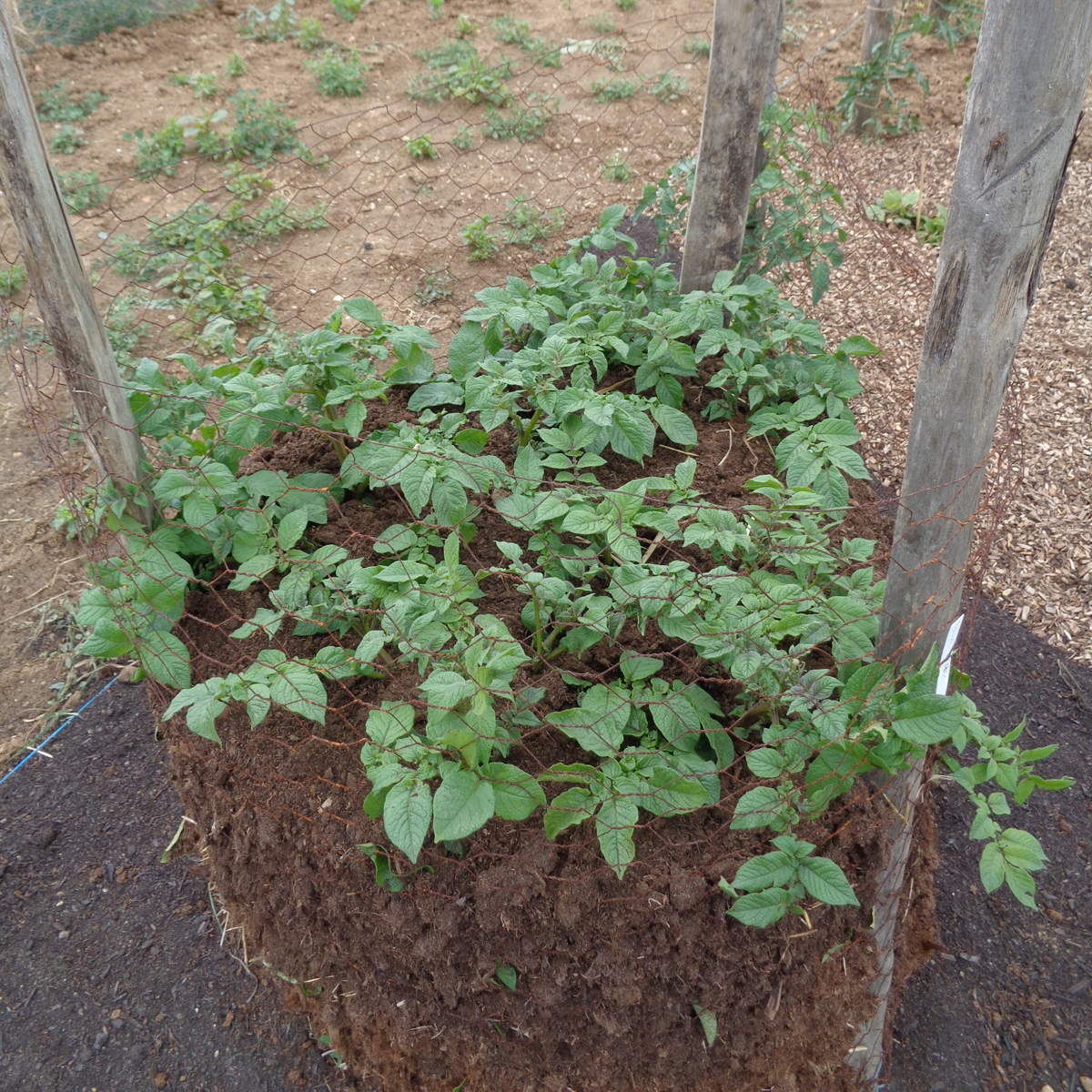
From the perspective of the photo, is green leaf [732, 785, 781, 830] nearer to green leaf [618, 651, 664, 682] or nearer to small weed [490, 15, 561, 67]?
green leaf [618, 651, 664, 682]

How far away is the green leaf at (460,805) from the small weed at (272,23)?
6.84m

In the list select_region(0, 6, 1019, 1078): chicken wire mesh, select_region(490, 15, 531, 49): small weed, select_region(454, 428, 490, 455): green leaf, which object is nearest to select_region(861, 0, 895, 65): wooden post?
select_region(490, 15, 531, 49): small weed

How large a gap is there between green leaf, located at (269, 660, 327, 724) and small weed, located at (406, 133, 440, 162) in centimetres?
448

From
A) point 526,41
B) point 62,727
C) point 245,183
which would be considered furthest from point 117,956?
point 526,41

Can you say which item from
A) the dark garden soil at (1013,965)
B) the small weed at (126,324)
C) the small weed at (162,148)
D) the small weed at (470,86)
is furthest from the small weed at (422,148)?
the dark garden soil at (1013,965)

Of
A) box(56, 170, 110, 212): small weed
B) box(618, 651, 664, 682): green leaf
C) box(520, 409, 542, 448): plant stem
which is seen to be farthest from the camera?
box(56, 170, 110, 212): small weed

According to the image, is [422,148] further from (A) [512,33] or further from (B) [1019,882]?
(B) [1019,882]

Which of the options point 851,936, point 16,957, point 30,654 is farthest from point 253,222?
point 851,936

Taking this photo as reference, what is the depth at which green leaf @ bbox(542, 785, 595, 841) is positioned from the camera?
168cm

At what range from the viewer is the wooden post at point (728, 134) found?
2.52m

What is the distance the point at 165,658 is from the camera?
6.56 ft

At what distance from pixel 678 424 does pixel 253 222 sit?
3518mm

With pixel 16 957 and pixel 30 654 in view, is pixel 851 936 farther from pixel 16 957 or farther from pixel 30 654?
pixel 30 654

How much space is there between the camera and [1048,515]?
11.1 feet
